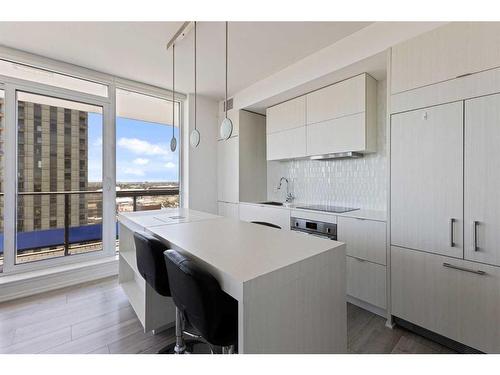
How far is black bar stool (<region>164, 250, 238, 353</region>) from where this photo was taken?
38.6 inches

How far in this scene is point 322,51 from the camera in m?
2.55

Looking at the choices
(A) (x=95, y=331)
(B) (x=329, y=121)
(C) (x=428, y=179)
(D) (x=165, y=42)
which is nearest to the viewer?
(C) (x=428, y=179)

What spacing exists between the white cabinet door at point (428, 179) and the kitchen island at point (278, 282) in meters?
1.03

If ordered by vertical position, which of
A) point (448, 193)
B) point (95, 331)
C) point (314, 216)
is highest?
point (448, 193)

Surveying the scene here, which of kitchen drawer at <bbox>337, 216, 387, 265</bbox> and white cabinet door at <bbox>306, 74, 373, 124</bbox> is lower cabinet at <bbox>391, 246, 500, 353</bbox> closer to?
kitchen drawer at <bbox>337, 216, 387, 265</bbox>

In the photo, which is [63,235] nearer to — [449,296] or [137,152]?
[137,152]

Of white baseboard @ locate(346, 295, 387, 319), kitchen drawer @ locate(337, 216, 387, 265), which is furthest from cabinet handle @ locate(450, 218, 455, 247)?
white baseboard @ locate(346, 295, 387, 319)

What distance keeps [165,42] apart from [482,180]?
3.01 metres

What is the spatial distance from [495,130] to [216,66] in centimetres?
276

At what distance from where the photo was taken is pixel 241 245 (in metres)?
1.32

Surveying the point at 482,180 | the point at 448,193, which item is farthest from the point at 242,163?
the point at 482,180

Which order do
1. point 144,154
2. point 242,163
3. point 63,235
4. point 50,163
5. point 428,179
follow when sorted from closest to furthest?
point 428,179 < point 50,163 < point 63,235 < point 242,163 < point 144,154

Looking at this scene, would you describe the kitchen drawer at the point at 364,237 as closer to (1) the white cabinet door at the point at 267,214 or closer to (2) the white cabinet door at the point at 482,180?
(2) the white cabinet door at the point at 482,180

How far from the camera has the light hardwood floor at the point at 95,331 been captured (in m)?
1.79
